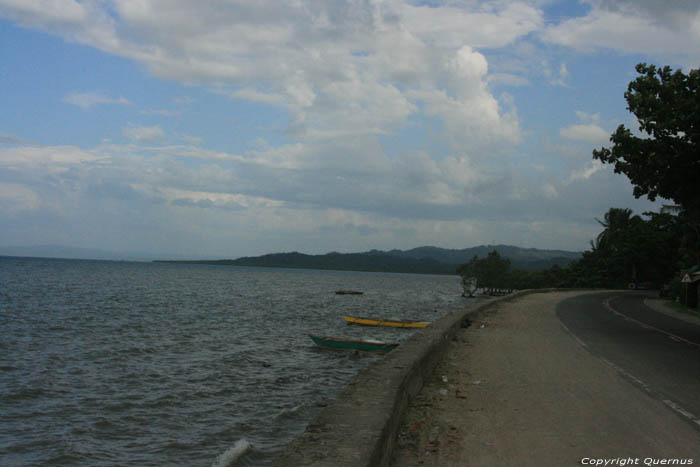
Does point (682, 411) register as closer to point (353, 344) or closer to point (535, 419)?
point (535, 419)

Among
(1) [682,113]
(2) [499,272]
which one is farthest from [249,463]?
(2) [499,272]

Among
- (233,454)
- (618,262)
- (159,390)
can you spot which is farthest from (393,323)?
(618,262)

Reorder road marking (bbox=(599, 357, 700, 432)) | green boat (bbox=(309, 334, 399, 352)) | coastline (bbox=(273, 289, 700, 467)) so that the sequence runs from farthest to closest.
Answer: green boat (bbox=(309, 334, 399, 352)) → road marking (bbox=(599, 357, 700, 432)) → coastline (bbox=(273, 289, 700, 467))

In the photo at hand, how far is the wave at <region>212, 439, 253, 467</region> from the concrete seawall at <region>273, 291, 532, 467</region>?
316 cm

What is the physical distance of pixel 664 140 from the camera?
1555 cm

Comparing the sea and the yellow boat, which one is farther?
the yellow boat

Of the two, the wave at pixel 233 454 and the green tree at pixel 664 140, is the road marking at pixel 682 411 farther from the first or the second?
the green tree at pixel 664 140

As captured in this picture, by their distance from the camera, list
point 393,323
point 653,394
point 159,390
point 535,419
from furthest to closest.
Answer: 1. point 393,323
2. point 159,390
3. point 653,394
4. point 535,419

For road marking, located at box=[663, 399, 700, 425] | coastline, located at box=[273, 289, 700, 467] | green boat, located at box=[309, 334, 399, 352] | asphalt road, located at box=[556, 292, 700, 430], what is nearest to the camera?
coastline, located at box=[273, 289, 700, 467]

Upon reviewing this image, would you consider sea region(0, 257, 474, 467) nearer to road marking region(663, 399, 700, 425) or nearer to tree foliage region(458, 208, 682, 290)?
road marking region(663, 399, 700, 425)

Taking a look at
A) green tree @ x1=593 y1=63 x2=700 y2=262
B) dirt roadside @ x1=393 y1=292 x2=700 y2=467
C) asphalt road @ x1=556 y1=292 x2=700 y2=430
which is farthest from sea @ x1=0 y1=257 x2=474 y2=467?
green tree @ x1=593 y1=63 x2=700 y2=262

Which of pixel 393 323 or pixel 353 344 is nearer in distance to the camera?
pixel 353 344

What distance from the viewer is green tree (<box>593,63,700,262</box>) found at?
14859 millimetres

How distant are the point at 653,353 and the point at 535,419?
26.1 feet
